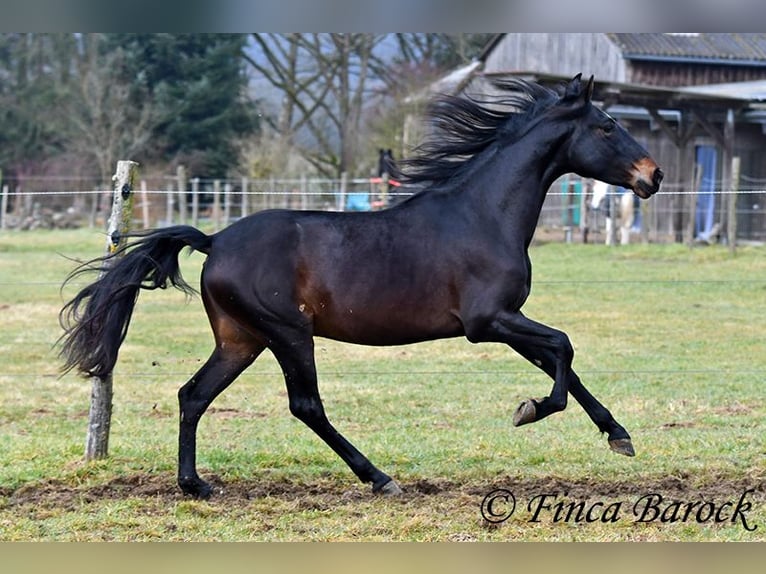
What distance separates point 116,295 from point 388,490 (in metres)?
1.85

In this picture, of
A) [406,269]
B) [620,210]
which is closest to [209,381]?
[406,269]

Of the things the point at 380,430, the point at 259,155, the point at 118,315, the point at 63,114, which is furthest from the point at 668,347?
the point at 63,114

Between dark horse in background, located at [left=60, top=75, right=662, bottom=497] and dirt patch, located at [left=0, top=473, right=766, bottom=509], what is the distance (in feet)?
0.75

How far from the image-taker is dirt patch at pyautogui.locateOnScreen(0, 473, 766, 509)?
18.8 feet

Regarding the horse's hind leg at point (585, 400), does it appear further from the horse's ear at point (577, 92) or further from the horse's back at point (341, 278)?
the horse's ear at point (577, 92)

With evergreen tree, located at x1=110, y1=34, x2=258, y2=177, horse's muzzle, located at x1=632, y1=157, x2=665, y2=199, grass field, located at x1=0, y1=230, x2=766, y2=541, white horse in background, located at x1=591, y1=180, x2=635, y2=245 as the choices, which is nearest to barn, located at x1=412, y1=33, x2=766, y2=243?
white horse in background, located at x1=591, y1=180, x2=635, y2=245

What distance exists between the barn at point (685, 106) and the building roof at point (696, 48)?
0.08 feet

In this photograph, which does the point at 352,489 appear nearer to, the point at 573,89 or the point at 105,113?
the point at 573,89

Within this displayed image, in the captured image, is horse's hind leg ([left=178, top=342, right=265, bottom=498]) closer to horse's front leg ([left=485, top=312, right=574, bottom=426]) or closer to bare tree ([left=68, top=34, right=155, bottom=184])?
horse's front leg ([left=485, top=312, right=574, bottom=426])

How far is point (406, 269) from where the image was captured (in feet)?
18.4

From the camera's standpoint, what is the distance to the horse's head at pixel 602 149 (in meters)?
5.70

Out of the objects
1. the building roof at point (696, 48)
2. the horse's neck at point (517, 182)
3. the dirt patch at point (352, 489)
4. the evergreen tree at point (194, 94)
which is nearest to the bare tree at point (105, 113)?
the evergreen tree at point (194, 94)

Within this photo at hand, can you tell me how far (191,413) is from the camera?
19.3ft

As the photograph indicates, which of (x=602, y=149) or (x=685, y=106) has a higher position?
(x=685, y=106)
